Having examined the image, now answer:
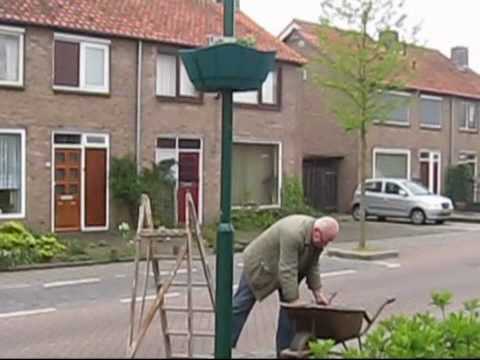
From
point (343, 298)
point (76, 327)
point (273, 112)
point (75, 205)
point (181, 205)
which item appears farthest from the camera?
point (273, 112)

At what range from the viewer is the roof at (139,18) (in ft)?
77.7

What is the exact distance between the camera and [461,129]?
1703 inches

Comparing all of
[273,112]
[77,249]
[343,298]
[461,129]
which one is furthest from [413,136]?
[343,298]

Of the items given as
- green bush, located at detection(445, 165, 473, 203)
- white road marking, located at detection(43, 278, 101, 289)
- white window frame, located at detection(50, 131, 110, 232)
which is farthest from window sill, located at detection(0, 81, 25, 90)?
green bush, located at detection(445, 165, 473, 203)

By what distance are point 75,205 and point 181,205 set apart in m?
3.75

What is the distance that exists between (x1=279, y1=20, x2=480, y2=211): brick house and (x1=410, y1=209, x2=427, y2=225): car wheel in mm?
3831

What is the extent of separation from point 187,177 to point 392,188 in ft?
33.0

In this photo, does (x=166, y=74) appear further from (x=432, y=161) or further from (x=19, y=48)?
(x=432, y=161)

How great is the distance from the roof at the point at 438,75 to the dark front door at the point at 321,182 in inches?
192

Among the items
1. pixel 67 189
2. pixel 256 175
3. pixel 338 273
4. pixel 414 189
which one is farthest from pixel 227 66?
pixel 414 189

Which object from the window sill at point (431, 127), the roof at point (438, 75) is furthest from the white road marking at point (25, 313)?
the window sill at point (431, 127)

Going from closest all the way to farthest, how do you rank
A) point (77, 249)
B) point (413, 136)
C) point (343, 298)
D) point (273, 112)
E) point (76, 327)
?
point (76, 327)
point (343, 298)
point (77, 249)
point (273, 112)
point (413, 136)

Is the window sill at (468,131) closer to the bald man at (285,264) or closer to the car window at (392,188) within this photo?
the car window at (392,188)

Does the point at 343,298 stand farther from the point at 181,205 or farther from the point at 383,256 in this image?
the point at 181,205
